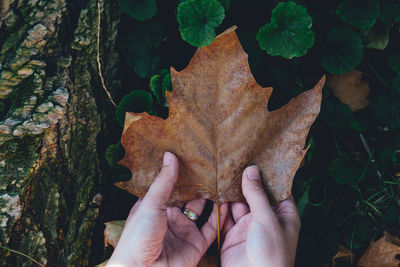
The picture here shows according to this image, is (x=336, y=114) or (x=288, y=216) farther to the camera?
(x=336, y=114)

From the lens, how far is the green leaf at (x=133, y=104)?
1.39m

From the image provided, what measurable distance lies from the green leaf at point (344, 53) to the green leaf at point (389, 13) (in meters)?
0.15

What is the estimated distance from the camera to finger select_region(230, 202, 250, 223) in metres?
1.41

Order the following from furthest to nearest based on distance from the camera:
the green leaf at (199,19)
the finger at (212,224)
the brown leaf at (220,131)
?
the finger at (212,224)
the green leaf at (199,19)
the brown leaf at (220,131)

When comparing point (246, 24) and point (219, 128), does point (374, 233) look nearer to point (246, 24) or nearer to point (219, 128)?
point (219, 128)

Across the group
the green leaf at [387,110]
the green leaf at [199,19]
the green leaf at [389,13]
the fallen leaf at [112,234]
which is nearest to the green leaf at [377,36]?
the green leaf at [389,13]

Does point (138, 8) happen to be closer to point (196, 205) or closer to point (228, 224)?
point (196, 205)

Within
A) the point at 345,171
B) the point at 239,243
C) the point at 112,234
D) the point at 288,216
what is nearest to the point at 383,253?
the point at 345,171

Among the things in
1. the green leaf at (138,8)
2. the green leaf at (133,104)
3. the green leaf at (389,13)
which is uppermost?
the green leaf at (138,8)

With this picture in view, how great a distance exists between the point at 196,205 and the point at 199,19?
78 cm

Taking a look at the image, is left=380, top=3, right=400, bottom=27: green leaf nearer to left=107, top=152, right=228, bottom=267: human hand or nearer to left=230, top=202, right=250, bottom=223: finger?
left=230, top=202, right=250, bottom=223: finger

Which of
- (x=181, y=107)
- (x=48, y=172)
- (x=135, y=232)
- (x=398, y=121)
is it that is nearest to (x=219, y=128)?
(x=181, y=107)

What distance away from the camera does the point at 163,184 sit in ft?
3.96

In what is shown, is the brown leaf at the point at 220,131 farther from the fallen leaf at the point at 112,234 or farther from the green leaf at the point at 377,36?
the green leaf at the point at 377,36
